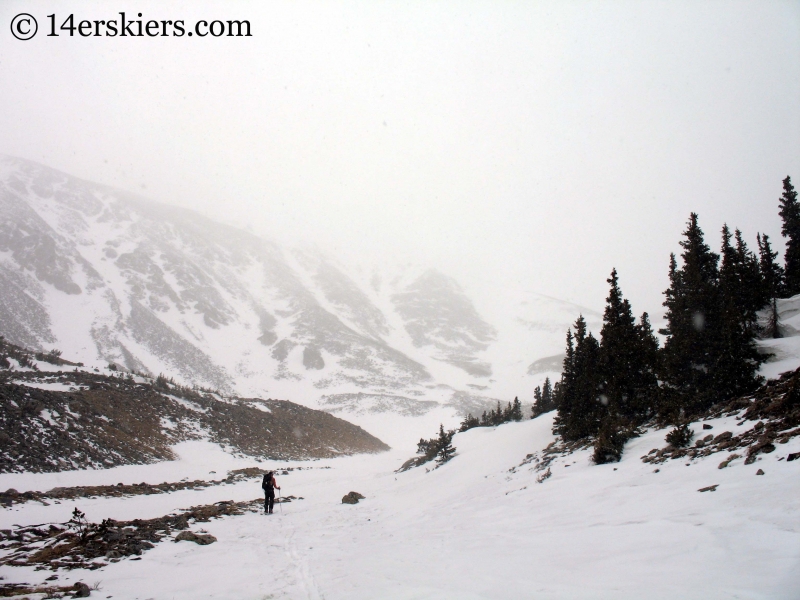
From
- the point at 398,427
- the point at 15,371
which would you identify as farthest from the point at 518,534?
the point at 398,427

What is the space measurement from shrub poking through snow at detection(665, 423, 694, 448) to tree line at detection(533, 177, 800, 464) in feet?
5.44

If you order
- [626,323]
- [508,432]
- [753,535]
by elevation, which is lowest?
[508,432]

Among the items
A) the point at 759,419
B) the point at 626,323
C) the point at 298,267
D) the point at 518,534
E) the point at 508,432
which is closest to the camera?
the point at 518,534

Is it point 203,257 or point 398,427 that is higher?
point 203,257

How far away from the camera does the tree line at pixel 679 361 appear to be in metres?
15.3

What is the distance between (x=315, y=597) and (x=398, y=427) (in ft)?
236

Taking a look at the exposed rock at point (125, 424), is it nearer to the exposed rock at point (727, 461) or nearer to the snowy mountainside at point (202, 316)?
the exposed rock at point (727, 461)

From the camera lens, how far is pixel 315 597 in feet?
19.7

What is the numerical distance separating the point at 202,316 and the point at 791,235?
359ft

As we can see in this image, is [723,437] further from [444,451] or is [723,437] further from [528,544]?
[444,451]

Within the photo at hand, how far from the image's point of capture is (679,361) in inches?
731

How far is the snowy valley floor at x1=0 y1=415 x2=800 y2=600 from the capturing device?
494 centimetres

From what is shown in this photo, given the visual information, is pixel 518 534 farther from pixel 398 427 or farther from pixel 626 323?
pixel 398 427

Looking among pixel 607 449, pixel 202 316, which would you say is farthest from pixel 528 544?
pixel 202 316
